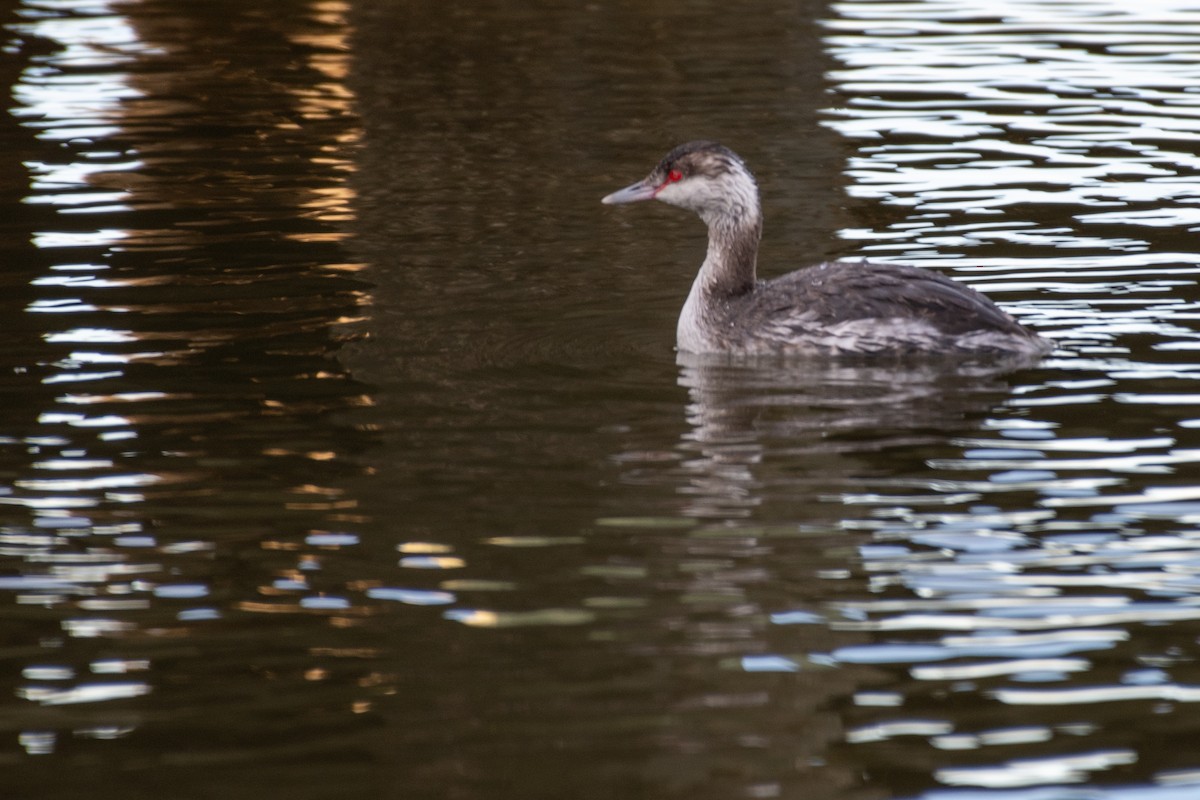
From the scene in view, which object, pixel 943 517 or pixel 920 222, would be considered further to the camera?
pixel 920 222

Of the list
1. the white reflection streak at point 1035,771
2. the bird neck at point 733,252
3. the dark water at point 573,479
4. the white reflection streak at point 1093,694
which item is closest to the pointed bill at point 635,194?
the bird neck at point 733,252

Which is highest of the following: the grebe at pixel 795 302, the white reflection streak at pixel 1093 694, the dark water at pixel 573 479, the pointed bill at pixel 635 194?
the pointed bill at pixel 635 194

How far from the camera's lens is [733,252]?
12016mm

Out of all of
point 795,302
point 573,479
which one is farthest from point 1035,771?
point 795,302

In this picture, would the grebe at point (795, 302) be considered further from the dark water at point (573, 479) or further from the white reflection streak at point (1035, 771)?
the white reflection streak at point (1035, 771)

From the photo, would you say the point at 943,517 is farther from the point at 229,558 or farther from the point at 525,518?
the point at 229,558

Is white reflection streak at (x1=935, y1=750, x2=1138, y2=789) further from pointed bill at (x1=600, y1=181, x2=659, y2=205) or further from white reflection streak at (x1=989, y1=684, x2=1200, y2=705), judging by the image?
pointed bill at (x1=600, y1=181, x2=659, y2=205)

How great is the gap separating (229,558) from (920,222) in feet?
26.7

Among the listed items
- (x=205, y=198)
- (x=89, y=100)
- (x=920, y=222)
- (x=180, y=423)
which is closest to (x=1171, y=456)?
(x=180, y=423)

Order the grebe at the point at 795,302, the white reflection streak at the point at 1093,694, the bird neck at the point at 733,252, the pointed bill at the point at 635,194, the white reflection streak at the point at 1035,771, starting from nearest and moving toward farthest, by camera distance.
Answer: the white reflection streak at the point at 1035,771 → the white reflection streak at the point at 1093,694 → the grebe at the point at 795,302 → the bird neck at the point at 733,252 → the pointed bill at the point at 635,194

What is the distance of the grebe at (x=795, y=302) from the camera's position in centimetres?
1079

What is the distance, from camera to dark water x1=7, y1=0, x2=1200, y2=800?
623cm

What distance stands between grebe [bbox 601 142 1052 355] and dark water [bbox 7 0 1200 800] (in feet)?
0.67

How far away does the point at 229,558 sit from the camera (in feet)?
26.1
